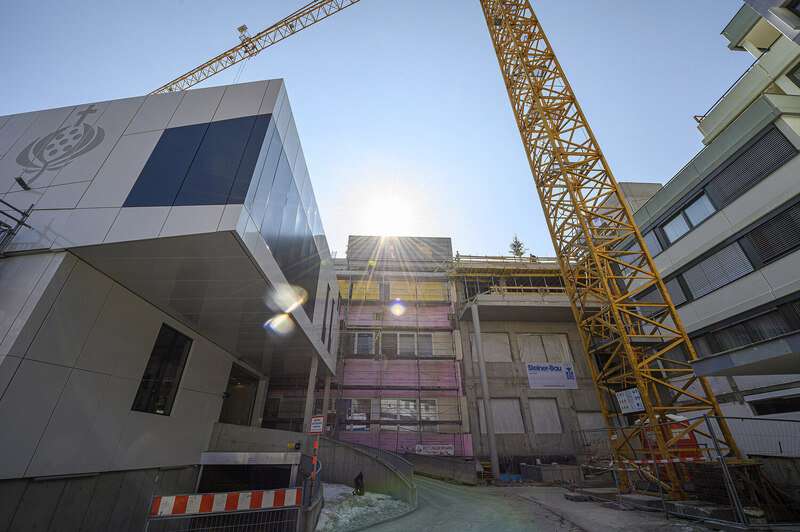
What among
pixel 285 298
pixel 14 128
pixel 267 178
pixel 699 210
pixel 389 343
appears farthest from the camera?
pixel 389 343

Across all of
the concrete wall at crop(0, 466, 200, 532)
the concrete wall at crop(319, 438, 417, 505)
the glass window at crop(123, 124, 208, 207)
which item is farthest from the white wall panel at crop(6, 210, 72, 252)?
the concrete wall at crop(319, 438, 417, 505)

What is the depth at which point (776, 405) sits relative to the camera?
13.4m

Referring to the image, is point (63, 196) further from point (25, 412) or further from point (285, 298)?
point (285, 298)

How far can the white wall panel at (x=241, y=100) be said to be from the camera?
8.72 m

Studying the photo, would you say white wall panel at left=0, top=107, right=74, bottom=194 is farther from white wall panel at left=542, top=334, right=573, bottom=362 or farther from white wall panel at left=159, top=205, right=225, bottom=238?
white wall panel at left=542, top=334, right=573, bottom=362

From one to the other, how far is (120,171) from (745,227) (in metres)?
23.0

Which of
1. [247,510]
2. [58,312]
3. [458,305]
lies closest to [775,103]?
[458,305]

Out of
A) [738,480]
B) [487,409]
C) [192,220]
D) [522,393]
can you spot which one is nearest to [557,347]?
[522,393]

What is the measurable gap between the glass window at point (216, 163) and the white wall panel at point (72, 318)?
3.14 m

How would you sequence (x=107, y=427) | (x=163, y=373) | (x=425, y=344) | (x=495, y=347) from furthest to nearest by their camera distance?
(x=425, y=344), (x=495, y=347), (x=163, y=373), (x=107, y=427)

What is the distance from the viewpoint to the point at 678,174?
1809cm

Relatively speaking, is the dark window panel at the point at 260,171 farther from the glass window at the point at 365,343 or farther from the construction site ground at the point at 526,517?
the glass window at the point at 365,343

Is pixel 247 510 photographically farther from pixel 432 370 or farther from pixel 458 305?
pixel 458 305

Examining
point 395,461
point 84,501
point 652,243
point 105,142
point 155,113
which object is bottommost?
point 84,501
